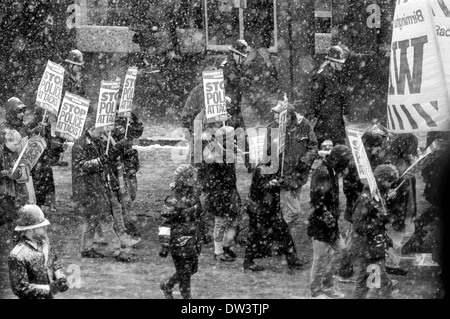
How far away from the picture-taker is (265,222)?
38.0 feet

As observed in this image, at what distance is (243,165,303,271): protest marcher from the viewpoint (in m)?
11.6

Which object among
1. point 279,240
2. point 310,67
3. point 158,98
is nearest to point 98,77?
point 158,98

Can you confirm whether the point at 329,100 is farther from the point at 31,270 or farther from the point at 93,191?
the point at 31,270

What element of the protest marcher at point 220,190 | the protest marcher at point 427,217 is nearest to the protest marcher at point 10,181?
the protest marcher at point 220,190

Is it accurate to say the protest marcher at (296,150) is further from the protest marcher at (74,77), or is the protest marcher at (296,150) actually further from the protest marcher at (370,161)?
the protest marcher at (74,77)

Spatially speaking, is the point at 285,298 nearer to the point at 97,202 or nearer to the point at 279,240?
the point at 279,240

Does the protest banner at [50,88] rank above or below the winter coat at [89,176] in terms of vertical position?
above

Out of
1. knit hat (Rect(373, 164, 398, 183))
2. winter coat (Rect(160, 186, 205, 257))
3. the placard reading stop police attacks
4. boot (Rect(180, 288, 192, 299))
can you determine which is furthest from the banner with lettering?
the placard reading stop police attacks

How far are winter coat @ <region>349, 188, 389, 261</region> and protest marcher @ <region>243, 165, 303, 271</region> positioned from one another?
157 centimetres

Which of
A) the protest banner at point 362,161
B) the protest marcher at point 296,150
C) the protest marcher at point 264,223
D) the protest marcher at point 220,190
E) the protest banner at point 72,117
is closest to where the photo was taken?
the protest banner at point 362,161

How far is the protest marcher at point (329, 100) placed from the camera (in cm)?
1362

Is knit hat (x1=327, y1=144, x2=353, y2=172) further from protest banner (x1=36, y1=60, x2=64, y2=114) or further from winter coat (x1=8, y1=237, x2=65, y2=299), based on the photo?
protest banner (x1=36, y1=60, x2=64, y2=114)

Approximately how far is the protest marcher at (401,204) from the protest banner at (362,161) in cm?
98

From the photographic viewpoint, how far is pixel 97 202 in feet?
38.5
